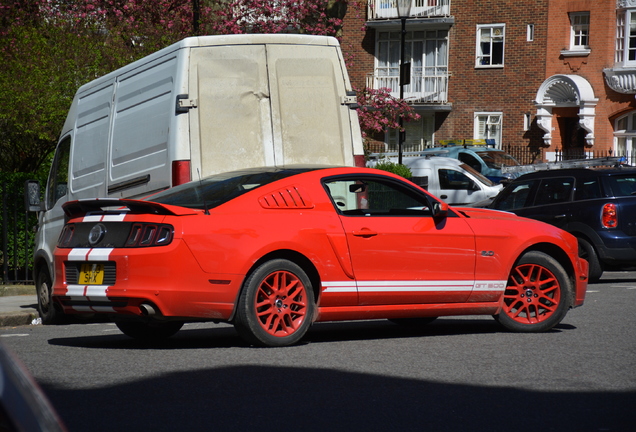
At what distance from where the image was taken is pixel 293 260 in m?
7.64

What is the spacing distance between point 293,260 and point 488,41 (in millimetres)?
35454

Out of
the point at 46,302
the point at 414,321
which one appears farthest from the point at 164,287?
the point at 46,302

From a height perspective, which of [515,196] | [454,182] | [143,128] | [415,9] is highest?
[415,9]

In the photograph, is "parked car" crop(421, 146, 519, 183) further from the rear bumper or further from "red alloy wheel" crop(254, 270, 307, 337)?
the rear bumper

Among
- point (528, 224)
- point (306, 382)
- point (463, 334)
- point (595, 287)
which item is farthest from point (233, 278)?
point (595, 287)

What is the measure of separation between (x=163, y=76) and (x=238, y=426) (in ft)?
19.6

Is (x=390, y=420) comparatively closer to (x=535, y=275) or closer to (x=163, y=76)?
(x=535, y=275)

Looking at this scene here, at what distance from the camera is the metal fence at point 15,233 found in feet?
47.7

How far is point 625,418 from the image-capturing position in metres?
5.11

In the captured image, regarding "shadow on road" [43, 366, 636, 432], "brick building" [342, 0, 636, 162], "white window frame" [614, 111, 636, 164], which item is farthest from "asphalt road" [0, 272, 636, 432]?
"white window frame" [614, 111, 636, 164]

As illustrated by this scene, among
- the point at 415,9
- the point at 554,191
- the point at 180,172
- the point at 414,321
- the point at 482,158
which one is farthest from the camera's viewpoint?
the point at 415,9

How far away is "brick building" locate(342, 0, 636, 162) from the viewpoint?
3869 centimetres

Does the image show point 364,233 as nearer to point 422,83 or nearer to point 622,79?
point 622,79

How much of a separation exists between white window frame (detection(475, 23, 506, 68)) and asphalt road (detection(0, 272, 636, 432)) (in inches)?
1321
